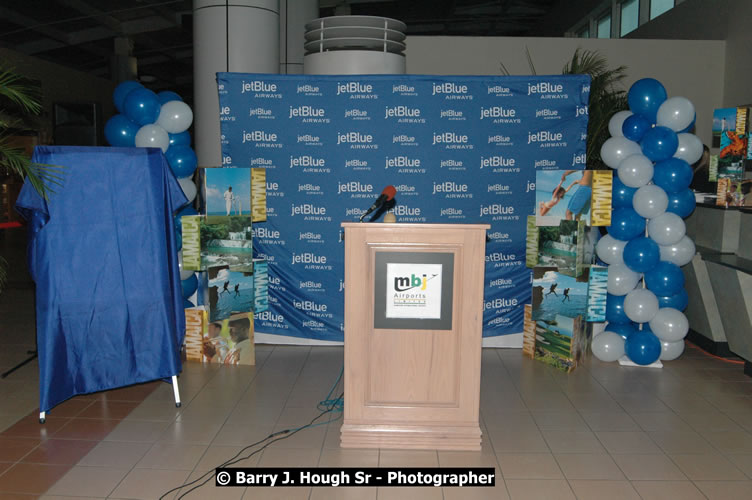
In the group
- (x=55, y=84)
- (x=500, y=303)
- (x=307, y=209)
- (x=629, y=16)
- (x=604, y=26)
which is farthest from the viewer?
(x=55, y=84)

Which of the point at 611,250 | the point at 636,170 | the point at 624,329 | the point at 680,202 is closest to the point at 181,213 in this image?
the point at 611,250

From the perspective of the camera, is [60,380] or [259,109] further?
[259,109]

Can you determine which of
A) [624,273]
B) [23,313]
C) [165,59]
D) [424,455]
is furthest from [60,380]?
[165,59]

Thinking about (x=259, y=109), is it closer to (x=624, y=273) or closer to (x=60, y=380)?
(x=60, y=380)

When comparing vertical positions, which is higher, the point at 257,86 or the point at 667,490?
the point at 257,86

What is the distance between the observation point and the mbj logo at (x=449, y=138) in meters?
5.19

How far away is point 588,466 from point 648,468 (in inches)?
12.1

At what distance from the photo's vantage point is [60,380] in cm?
370

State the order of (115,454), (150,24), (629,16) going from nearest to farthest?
(115,454) → (629,16) → (150,24)

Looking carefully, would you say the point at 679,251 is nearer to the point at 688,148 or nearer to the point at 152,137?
the point at 688,148

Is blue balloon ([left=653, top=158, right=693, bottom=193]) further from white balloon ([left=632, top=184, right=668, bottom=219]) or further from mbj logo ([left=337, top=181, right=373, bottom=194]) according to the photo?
mbj logo ([left=337, top=181, right=373, bottom=194])

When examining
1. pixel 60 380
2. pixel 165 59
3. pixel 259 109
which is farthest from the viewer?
pixel 165 59

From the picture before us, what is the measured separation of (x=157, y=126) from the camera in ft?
15.5

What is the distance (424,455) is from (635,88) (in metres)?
3.19
